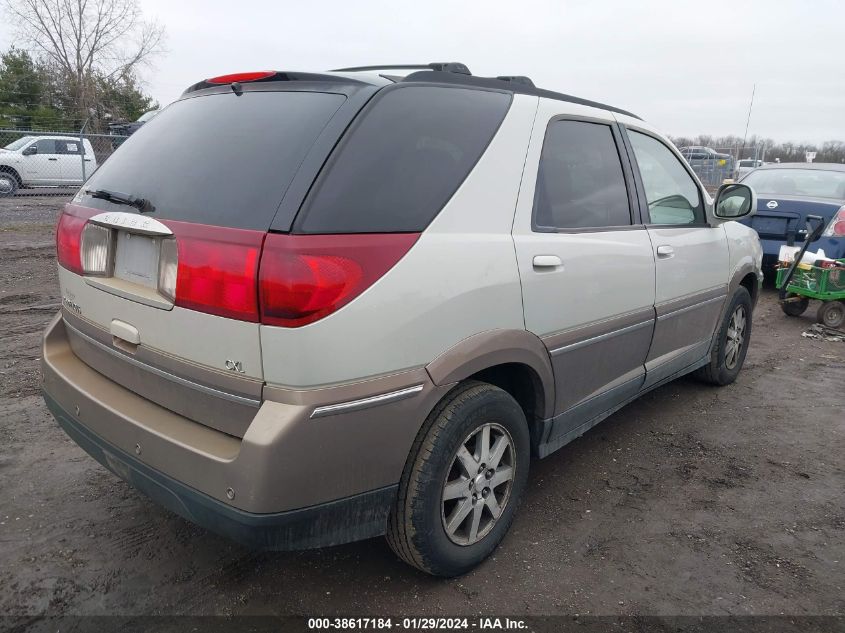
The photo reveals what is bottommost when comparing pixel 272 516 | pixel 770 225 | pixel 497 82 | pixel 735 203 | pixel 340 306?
pixel 272 516

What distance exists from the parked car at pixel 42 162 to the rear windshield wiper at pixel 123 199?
16291mm

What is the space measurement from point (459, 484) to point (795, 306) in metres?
6.48

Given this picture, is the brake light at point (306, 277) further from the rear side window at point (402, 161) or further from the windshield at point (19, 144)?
the windshield at point (19, 144)

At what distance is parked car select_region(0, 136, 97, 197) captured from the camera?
16.9m

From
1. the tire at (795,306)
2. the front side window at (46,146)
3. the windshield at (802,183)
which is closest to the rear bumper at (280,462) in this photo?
the tire at (795,306)

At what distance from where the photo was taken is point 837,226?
7113 mm

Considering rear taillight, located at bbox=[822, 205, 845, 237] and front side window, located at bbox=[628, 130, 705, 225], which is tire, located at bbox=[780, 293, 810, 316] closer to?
rear taillight, located at bbox=[822, 205, 845, 237]

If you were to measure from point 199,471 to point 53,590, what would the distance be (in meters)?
0.93

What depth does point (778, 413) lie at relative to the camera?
175 inches

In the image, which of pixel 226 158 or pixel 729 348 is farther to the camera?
pixel 729 348

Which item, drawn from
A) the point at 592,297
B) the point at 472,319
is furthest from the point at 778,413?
the point at 472,319

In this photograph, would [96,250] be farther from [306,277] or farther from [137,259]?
[306,277]

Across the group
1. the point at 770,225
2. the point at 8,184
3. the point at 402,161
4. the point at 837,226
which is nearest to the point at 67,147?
the point at 8,184

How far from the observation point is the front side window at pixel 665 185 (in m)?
3.59
